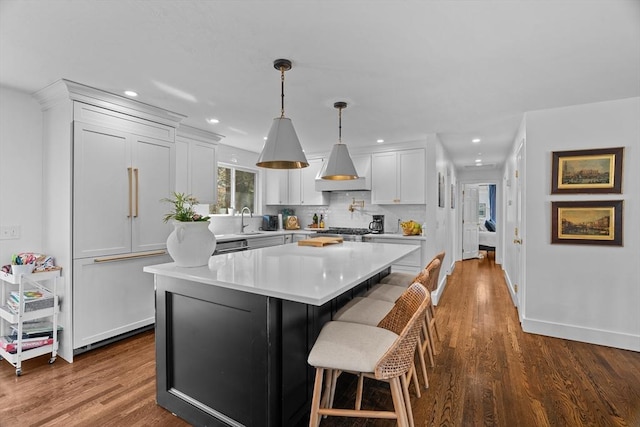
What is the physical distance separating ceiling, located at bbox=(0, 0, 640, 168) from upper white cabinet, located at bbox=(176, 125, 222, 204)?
78 centimetres

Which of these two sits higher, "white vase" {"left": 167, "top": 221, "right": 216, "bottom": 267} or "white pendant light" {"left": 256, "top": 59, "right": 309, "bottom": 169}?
"white pendant light" {"left": 256, "top": 59, "right": 309, "bottom": 169}

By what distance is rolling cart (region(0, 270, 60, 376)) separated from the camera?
2.47 m

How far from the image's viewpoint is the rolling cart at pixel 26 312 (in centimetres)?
247

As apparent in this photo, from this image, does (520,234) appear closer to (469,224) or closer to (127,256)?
(127,256)

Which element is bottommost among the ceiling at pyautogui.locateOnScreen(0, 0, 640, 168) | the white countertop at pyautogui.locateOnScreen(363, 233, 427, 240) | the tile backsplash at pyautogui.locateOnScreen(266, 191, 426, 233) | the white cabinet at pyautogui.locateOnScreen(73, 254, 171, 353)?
the white cabinet at pyautogui.locateOnScreen(73, 254, 171, 353)

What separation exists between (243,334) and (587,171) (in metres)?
3.53

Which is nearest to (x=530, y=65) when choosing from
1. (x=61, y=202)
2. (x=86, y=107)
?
(x=86, y=107)

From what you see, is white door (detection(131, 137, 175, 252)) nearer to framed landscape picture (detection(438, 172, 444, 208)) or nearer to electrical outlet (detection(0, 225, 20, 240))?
electrical outlet (detection(0, 225, 20, 240))

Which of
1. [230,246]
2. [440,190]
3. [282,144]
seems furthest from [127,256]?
[440,190]

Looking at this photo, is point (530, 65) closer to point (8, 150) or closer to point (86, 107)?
point (86, 107)

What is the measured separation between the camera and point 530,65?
2297 mm

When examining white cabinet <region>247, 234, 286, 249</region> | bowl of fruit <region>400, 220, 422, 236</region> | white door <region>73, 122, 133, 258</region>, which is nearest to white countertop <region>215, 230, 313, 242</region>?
white cabinet <region>247, 234, 286, 249</region>

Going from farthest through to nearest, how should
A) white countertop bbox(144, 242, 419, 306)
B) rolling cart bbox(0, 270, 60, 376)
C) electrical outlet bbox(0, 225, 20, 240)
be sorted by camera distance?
electrical outlet bbox(0, 225, 20, 240)
rolling cart bbox(0, 270, 60, 376)
white countertop bbox(144, 242, 419, 306)

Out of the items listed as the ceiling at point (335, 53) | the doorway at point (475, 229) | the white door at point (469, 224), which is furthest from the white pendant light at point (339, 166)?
the white door at point (469, 224)
